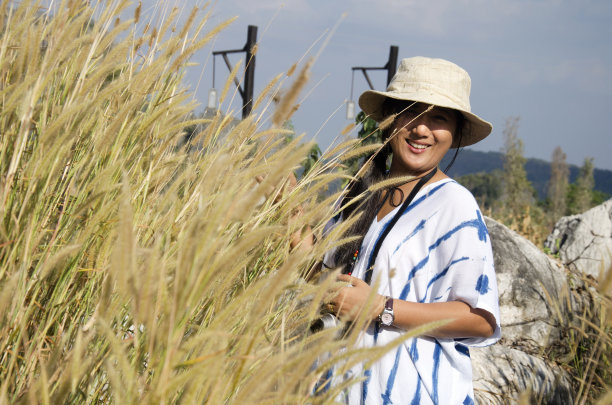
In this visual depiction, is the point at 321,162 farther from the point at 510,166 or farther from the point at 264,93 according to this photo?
the point at 510,166

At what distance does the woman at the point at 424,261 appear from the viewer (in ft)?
5.70

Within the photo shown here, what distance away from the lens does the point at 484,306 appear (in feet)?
5.67

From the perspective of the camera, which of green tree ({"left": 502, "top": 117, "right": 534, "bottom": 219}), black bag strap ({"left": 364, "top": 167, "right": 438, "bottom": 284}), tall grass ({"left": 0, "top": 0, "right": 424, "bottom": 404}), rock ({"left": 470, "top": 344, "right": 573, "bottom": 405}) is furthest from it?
green tree ({"left": 502, "top": 117, "right": 534, "bottom": 219})

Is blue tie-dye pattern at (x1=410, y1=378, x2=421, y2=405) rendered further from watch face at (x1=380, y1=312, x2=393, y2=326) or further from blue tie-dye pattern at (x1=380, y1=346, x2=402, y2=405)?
watch face at (x1=380, y1=312, x2=393, y2=326)

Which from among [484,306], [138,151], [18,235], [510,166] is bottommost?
[510,166]

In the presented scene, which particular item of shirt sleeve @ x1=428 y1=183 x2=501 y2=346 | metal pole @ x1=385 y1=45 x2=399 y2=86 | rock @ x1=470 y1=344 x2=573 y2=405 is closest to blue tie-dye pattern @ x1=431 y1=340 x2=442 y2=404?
shirt sleeve @ x1=428 y1=183 x2=501 y2=346

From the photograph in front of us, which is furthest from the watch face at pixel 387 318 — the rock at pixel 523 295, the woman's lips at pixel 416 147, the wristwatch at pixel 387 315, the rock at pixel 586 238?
the rock at pixel 586 238

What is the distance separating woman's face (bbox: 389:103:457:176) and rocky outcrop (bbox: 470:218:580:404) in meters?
1.58

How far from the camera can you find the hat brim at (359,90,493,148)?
2066 millimetres

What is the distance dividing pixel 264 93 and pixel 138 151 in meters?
0.46

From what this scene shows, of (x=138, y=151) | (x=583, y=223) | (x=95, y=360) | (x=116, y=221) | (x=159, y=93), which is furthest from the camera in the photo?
(x=583, y=223)

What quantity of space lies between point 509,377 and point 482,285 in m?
1.68

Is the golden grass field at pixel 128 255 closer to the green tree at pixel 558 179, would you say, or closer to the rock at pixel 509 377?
the rock at pixel 509 377

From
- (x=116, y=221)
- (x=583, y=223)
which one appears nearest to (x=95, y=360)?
(x=116, y=221)
